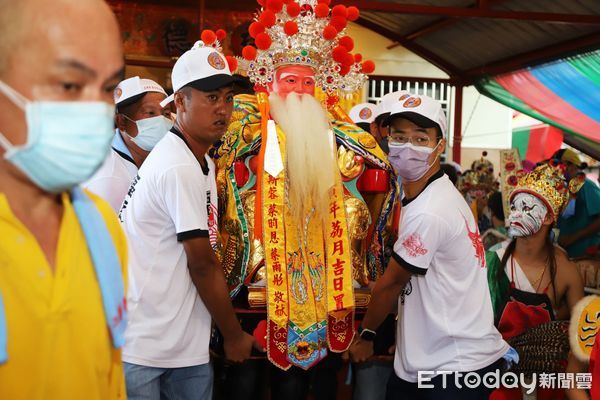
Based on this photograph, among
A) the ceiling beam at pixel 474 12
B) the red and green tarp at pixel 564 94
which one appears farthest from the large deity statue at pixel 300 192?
the red and green tarp at pixel 564 94

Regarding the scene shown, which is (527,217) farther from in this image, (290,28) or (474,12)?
(474,12)

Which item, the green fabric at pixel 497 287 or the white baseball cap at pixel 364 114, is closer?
the green fabric at pixel 497 287

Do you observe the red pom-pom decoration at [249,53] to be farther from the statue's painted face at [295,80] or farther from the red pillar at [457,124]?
the red pillar at [457,124]

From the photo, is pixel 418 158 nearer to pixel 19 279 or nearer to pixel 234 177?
pixel 234 177

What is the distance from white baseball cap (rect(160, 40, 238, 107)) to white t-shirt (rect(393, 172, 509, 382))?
33.0 inches

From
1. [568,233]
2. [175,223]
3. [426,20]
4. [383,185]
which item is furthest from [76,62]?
[426,20]

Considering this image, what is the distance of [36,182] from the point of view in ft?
3.25

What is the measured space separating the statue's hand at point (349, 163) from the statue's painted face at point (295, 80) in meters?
0.32

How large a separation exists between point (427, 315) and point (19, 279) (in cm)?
171

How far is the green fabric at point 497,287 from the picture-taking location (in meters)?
3.23

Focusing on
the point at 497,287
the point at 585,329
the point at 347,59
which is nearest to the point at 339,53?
the point at 347,59

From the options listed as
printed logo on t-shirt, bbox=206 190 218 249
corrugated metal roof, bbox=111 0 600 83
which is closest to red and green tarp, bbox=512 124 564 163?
corrugated metal roof, bbox=111 0 600 83

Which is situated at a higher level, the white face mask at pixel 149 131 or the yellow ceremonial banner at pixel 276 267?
the white face mask at pixel 149 131

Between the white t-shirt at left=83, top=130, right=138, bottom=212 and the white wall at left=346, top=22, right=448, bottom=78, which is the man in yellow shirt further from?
the white wall at left=346, top=22, right=448, bottom=78
